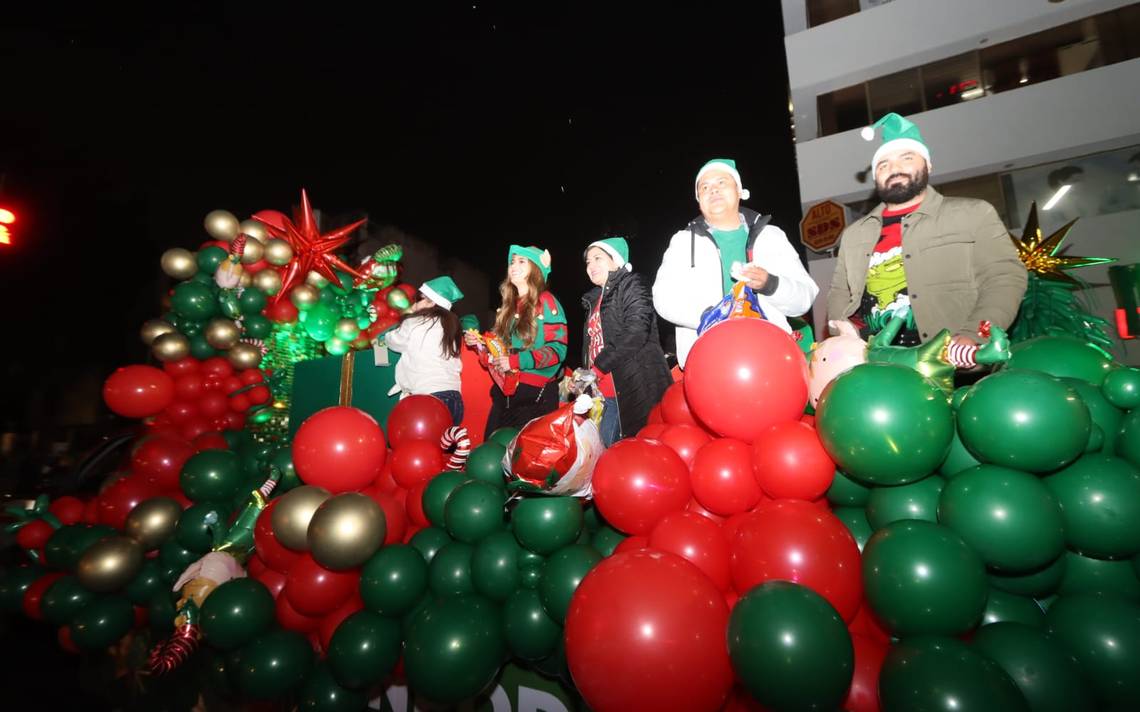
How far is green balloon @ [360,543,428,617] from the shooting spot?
6.48 feet

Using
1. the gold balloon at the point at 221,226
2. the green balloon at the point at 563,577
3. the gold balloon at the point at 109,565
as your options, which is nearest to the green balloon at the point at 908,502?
the green balloon at the point at 563,577

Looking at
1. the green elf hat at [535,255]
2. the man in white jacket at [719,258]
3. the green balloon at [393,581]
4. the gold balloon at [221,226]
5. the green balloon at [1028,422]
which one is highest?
the gold balloon at [221,226]

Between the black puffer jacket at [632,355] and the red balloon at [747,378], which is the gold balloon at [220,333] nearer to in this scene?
the black puffer jacket at [632,355]

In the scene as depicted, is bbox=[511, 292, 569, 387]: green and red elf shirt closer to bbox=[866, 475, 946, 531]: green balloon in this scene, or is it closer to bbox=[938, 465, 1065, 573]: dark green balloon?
bbox=[866, 475, 946, 531]: green balloon

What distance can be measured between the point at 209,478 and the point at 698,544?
288 centimetres

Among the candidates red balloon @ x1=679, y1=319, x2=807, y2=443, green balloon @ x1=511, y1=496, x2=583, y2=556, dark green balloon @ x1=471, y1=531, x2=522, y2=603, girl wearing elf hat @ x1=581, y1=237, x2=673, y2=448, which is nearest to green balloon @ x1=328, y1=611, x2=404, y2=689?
dark green balloon @ x1=471, y1=531, x2=522, y2=603

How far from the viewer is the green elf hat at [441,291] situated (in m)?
3.97

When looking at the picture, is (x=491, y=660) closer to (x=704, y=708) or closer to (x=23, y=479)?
(x=704, y=708)

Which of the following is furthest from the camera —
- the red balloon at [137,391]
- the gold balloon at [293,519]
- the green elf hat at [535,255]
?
the red balloon at [137,391]

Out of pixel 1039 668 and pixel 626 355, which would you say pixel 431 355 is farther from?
pixel 1039 668

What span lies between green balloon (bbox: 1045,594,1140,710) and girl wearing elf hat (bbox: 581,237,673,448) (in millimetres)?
1664

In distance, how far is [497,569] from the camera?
1908mm

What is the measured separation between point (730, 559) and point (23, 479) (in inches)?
429

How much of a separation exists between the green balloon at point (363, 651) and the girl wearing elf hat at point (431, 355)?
1658mm
